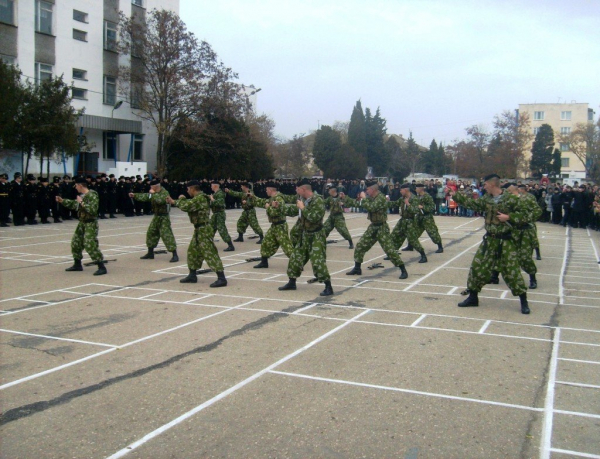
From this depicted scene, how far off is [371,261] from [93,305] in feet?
25.5

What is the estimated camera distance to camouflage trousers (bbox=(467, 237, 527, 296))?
9273 millimetres

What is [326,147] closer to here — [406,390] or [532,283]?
[532,283]

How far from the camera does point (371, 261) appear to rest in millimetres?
15586

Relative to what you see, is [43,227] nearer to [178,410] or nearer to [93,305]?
[93,305]

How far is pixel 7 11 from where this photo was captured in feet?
105

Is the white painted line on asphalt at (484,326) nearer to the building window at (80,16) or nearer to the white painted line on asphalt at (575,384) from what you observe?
the white painted line on asphalt at (575,384)

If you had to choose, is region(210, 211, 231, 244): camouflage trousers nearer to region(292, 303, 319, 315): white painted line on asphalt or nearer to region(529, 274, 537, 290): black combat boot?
region(292, 303, 319, 315): white painted line on asphalt

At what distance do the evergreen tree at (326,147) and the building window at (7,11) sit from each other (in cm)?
4383

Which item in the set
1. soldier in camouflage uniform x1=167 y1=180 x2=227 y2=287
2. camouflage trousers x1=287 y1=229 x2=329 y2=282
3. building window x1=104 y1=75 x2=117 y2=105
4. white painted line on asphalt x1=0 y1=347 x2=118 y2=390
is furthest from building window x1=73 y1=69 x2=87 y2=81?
white painted line on asphalt x1=0 y1=347 x2=118 y2=390

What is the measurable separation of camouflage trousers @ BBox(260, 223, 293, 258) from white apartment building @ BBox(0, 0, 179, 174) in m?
21.7

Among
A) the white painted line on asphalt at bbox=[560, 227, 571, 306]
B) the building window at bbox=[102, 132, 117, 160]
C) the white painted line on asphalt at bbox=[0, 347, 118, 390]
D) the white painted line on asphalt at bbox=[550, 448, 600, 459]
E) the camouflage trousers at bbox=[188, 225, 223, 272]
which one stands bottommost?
the white painted line on asphalt at bbox=[550, 448, 600, 459]

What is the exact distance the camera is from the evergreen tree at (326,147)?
72.2m

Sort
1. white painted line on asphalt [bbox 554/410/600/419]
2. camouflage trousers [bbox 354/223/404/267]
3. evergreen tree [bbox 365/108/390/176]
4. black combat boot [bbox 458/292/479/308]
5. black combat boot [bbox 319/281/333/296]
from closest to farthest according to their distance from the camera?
white painted line on asphalt [bbox 554/410/600/419]
black combat boot [bbox 458/292/479/308]
black combat boot [bbox 319/281/333/296]
camouflage trousers [bbox 354/223/404/267]
evergreen tree [bbox 365/108/390/176]

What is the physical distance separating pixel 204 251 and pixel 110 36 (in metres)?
31.5
